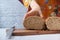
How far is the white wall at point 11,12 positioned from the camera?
3.40 feet

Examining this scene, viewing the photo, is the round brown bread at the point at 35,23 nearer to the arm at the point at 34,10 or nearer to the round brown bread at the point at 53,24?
the round brown bread at the point at 53,24

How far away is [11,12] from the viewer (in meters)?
1.04

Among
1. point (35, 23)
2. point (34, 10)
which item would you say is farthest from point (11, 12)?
point (35, 23)

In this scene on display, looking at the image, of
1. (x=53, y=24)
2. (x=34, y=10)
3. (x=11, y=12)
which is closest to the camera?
(x=53, y=24)

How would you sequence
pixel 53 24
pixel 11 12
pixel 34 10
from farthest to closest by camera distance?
pixel 11 12
pixel 34 10
pixel 53 24

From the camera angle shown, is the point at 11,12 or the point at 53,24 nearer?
the point at 53,24

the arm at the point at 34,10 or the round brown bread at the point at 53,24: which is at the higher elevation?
the arm at the point at 34,10

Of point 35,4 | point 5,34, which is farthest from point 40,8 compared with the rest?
point 5,34

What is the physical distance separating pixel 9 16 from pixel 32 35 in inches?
17.9

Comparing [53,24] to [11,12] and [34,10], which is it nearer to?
[34,10]

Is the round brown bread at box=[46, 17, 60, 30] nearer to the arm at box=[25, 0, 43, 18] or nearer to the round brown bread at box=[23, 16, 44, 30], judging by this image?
the round brown bread at box=[23, 16, 44, 30]

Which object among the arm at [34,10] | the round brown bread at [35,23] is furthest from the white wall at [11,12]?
the round brown bread at [35,23]

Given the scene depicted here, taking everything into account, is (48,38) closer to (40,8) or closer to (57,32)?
(57,32)

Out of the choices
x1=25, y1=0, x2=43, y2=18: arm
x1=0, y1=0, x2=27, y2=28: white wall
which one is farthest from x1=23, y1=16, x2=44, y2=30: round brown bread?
x1=0, y1=0, x2=27, y2=28: white wall
